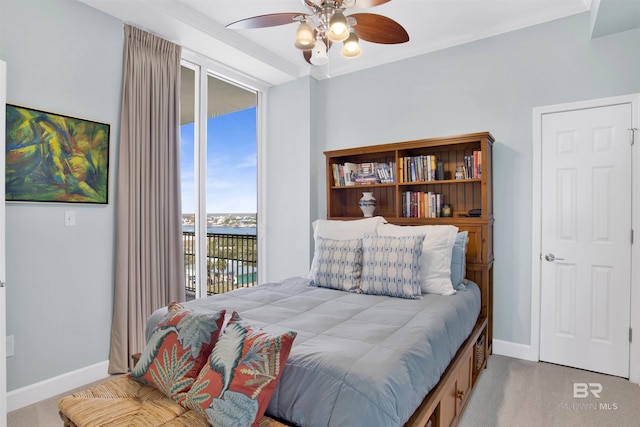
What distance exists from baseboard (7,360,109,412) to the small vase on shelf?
99.2 inches

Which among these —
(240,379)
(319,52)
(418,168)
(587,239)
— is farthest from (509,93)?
(240,379)

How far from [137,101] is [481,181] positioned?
2.84m

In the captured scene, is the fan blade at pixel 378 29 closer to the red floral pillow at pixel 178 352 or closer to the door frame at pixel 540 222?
→ the door frame at pixel 540 222

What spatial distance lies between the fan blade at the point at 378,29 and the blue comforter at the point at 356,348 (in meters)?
1.61

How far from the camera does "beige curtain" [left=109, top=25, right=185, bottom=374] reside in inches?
109

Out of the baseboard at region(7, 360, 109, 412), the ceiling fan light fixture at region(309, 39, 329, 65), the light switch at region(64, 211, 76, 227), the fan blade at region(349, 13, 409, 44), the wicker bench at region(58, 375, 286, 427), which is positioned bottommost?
the baseboard at region(7, 360, 109, 412)

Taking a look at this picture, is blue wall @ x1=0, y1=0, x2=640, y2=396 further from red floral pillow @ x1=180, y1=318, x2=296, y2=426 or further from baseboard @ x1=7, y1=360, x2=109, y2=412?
red floral pillow @ x1=180, y1=318, x2=296, y2=426

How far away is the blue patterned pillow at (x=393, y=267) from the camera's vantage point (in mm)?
2455

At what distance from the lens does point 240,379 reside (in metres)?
1.33

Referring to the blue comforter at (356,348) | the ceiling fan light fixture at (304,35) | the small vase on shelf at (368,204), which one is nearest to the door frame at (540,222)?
the blue comforter at (356,348)

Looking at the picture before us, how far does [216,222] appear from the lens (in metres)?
3.89

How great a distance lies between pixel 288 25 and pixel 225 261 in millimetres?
2599

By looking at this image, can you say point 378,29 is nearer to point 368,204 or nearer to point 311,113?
point 368,204

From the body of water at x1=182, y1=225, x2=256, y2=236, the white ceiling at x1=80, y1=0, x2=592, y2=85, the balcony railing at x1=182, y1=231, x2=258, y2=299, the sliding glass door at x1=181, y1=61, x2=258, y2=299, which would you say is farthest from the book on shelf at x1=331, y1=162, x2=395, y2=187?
the balcony railing at x1=182, y1=231, x2=258, y2=299
